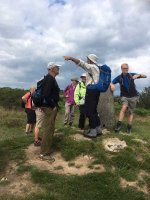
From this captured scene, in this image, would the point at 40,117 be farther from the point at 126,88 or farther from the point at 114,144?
the point at 126,88

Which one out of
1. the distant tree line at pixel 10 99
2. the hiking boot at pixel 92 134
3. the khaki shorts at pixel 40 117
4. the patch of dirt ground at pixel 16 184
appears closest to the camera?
the patch of dirt ground at pixel 16 184

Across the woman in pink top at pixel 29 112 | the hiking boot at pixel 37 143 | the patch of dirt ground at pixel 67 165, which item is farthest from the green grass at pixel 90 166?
the woman in pink top at pixel 29 112

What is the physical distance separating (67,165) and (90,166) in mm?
522

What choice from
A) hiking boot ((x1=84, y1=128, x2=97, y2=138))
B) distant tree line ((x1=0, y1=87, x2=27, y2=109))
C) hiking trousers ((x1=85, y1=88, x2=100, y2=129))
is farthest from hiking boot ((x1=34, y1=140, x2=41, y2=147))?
distant tree line ((x1=0, y1=87, x2=27, y2=109))

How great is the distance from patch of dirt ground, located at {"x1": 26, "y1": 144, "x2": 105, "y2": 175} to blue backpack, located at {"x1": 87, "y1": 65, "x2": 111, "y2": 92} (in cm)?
170

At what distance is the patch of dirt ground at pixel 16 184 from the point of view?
28.2 feet

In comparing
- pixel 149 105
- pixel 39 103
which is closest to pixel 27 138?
pixel 39 103

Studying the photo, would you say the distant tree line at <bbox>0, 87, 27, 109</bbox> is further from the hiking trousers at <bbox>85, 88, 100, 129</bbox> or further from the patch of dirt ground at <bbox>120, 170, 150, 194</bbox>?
the patch of dirt ground at <bbox>120, 170, 150, 194</bbox>

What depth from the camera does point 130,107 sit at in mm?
12828

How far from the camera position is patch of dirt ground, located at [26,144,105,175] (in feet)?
31.5

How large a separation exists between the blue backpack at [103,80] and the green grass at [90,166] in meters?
1.23

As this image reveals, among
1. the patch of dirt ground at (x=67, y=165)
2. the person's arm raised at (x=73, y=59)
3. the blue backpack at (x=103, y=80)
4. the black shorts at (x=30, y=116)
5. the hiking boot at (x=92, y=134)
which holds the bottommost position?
the patch of dirt ground at (x=67, y=165)

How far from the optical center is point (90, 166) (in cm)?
972

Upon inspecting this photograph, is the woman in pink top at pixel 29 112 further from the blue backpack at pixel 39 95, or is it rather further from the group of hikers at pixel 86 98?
the blue backpack at pixel 39 95
